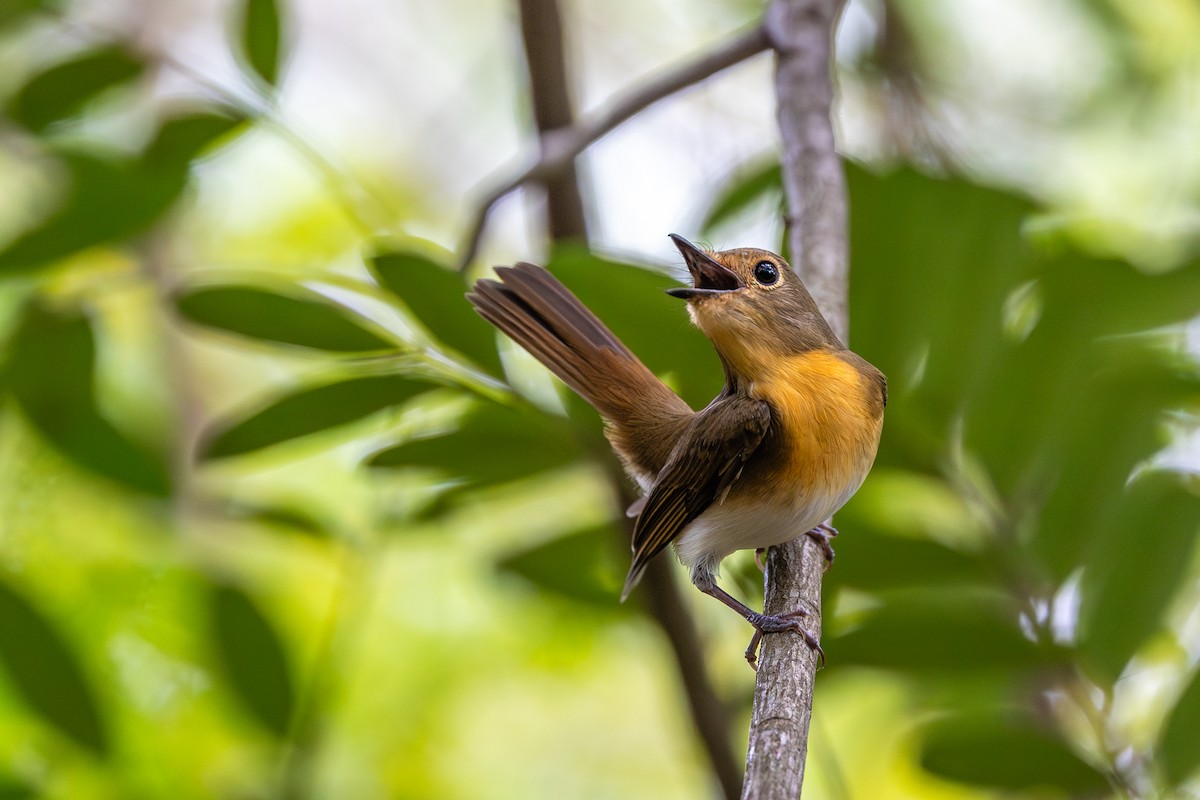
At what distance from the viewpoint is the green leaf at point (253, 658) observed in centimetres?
270

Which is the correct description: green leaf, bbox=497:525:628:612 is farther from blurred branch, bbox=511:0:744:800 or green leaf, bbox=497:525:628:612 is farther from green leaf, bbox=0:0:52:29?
green leaf, bbox=0:0:52:29

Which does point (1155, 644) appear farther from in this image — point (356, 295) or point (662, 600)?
point (356, 295)

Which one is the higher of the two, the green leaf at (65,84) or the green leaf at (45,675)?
the green leaf at (65,84)

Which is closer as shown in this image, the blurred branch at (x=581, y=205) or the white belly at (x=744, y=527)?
the white belly at (x=744, y=527)

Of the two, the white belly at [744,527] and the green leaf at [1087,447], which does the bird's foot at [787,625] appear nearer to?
the white belly at [744,527]

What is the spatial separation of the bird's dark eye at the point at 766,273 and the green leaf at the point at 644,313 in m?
0.18

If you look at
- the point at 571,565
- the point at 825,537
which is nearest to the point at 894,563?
the point at 825,537

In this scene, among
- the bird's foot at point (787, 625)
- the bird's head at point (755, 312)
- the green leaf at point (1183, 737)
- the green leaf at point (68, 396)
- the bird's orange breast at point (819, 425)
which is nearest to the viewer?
the bird's foot at point (787, 625)

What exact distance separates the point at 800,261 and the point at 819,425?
343 mm

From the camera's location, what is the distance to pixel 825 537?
2473 millimetres

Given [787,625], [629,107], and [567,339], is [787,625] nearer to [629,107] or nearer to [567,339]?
[567,339]

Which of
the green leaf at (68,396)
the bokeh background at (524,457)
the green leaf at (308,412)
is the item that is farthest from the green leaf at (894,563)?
the green leaf at (68,396)

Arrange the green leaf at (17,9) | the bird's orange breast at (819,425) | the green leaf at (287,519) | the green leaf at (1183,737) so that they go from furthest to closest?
the green leaf at (287,519), the green leaf at (17,9), the bird's orange breast at (819,425), the green leaf at (1183,737)

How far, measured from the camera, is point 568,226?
3254 mm
